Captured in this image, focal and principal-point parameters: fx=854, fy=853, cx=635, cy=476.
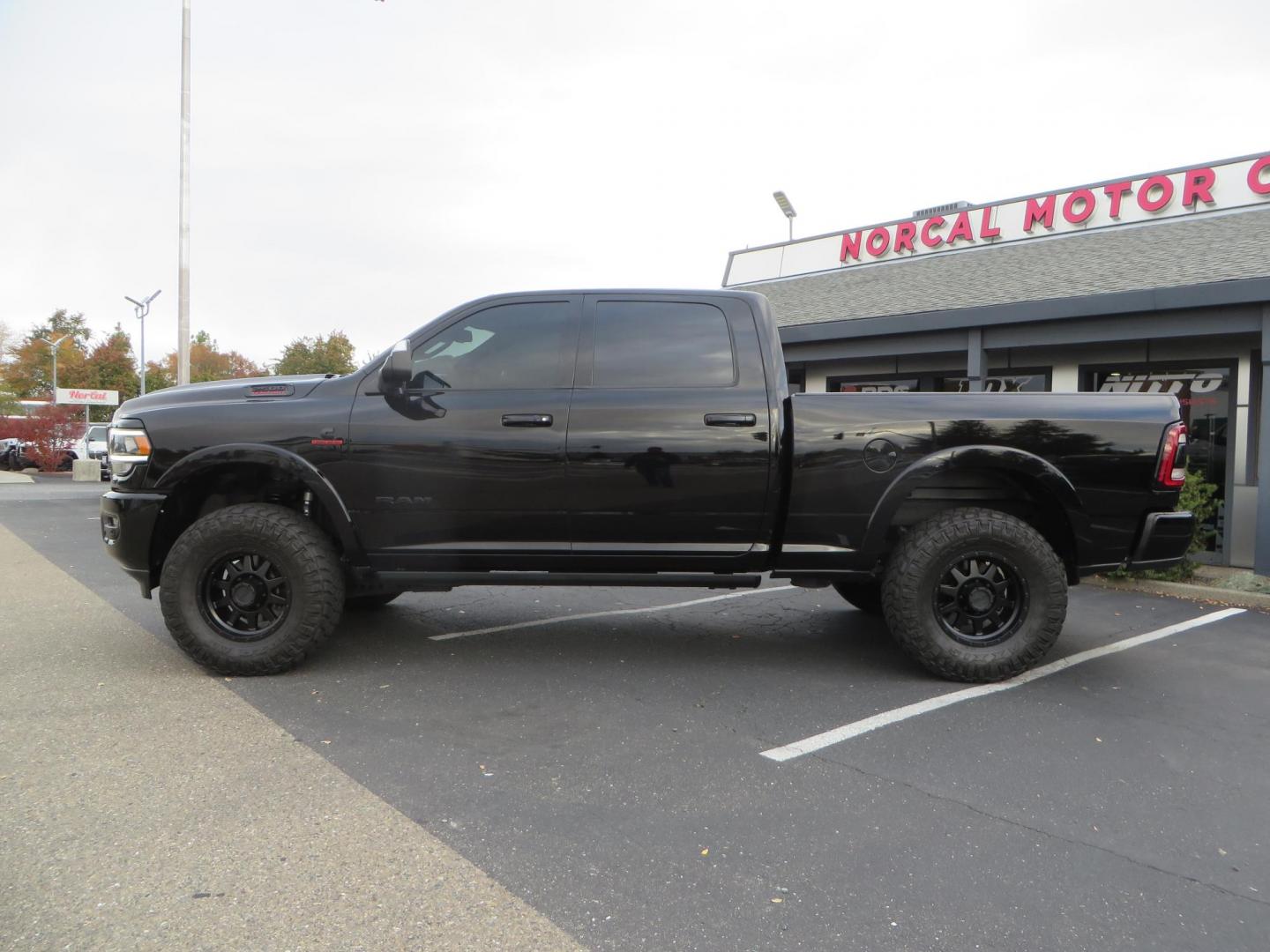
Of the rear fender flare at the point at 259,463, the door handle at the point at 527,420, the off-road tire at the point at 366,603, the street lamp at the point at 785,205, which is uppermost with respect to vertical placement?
the street lamp at the point at 785,205

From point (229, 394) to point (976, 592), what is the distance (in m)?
4.23

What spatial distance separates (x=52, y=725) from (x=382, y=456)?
75.0 inches

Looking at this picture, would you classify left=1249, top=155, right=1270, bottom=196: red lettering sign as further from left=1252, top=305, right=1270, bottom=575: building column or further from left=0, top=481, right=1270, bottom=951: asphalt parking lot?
left=0, top=481, right=1270, bottom=951: asphalt parking lot

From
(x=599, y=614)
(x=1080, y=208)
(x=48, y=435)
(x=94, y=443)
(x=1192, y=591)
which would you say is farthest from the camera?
(x=48, y=435)

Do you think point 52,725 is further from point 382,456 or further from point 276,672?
point 382,456

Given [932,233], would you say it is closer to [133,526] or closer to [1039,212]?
[1039,212]

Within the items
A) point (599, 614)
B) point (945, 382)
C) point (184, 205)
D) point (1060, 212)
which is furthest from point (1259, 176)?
point (184, 205)

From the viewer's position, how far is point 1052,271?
12312 mm

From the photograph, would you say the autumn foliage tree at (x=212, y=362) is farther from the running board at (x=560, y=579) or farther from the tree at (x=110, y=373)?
the running board at (x=560, y=579)

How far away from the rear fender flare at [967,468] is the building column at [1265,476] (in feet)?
16.8

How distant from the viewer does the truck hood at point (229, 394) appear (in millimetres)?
4680

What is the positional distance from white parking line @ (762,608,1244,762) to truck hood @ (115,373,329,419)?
313 centimetres

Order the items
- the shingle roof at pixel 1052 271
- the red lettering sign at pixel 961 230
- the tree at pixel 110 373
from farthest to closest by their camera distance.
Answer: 1. the tree at pixel 110 373
2. the red lettering sign at pixel 961 230
3. the shingle roof at pixel 1052 271

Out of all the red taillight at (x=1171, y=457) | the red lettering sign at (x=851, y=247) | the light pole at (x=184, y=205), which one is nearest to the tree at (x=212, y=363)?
the light pole at (x=184, y=205)
